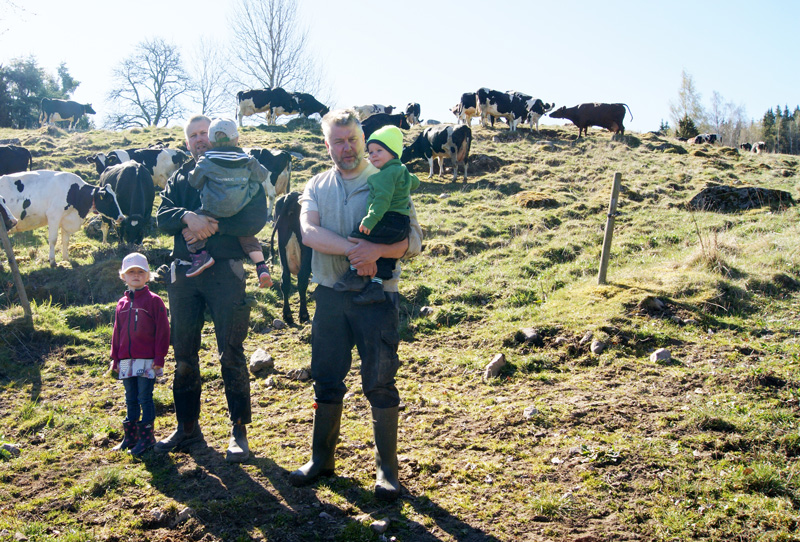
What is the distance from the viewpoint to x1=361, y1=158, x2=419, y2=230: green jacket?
3123 mm

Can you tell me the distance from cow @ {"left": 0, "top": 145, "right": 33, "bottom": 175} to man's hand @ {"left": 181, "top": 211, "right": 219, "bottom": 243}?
42.9 feet

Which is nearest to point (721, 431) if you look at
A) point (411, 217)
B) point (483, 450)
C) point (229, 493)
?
point (483, 450)

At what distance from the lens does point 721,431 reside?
386 cm

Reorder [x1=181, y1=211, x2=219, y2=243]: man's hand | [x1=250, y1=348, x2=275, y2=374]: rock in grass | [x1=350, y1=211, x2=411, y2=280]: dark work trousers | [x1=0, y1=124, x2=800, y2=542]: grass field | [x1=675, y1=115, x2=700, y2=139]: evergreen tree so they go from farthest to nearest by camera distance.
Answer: [x1=675, y1=115, x2=700, y2=139]: evergreen tree → [x1=250, y1=348, x2=275, y2=374]: rock in grass → [x1=181, y1=211, x2=219, y2=243]: man's hand → [x1=350, y1=211, x2=411, y2=280]: dark work trousers → [x1=0, y1=124, x2=800, y2=542]: grass field

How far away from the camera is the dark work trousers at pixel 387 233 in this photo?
3203mm

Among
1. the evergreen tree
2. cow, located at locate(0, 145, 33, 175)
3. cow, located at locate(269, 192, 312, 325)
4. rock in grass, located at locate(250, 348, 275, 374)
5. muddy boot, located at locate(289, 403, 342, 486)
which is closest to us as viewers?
muddy boot, located at locate(289, 403, 342, 486)

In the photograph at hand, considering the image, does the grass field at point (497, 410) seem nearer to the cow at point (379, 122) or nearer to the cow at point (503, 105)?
the cow at point (379, 122)

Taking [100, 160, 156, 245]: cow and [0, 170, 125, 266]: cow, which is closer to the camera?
[0, 170, 125, 266]: cow

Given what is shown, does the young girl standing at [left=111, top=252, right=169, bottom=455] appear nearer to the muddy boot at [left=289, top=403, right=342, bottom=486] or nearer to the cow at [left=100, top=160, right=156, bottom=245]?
the muddy boot at [left=289, top=403, right=342, bottom=486]

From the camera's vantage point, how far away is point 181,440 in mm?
4066

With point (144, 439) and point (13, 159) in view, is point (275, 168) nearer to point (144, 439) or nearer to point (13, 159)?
point (13, 159)

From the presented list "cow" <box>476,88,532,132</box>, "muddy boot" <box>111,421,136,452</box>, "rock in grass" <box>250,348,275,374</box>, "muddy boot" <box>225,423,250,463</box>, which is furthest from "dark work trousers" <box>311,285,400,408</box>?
"cow" <box>476,88,532,132</box>

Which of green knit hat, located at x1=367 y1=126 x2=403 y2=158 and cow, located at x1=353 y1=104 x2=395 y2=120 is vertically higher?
cow, located at x1=353 y1=104 x2=395 y2=120

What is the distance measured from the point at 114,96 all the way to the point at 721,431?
4248 centimetres
